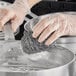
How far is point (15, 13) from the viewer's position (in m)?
0.83

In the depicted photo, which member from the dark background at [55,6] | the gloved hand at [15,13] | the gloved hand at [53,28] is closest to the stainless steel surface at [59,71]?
the gloved hand at [53,28]

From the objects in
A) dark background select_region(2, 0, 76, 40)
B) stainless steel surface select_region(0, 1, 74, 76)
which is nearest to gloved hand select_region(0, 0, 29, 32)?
dark background select_region(2, 0, 76, 40)

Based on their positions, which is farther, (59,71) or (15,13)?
(15,13)

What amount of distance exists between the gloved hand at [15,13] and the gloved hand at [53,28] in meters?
0.13

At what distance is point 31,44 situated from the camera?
55 cm

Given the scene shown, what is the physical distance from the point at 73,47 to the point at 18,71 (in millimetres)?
340

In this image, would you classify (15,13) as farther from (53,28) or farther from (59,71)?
(59,71)

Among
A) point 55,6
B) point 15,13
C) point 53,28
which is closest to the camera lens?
point 53,28

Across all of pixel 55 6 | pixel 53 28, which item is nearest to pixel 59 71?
pixel 53 28

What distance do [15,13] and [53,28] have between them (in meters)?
0.25

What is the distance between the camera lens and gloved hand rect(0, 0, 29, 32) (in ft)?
2.36

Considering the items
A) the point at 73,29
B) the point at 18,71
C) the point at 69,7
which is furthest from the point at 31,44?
the point at 69,7

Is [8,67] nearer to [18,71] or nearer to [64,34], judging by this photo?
[18,71]

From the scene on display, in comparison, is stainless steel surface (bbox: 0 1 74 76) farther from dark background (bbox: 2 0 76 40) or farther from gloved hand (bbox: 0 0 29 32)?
dark background (bbox: 2 0 76 40)
